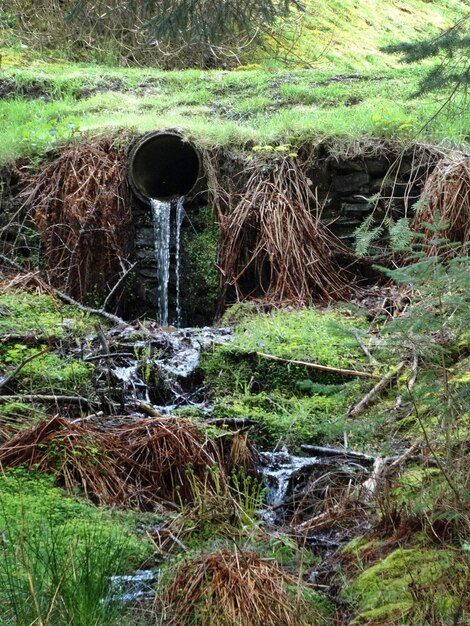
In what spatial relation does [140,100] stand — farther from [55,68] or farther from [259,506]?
[259,506]

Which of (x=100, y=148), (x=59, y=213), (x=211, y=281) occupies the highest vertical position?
(x=100, y=148)

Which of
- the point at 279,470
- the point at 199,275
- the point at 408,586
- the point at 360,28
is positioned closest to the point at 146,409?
the point at 279,470

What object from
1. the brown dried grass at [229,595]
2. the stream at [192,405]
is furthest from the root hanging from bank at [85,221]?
the brown dried grass at [229,595]

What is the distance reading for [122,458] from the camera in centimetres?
407

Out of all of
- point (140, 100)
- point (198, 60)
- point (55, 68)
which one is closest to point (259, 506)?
point (140, 100)

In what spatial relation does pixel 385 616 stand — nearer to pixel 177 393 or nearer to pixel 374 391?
pixel 374 391

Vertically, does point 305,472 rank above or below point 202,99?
below

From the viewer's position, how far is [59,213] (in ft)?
26.8

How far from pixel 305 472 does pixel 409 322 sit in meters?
1.79

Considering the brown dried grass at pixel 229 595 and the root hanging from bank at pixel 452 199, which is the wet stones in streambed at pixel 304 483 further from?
the root hanging from bank at pixel 452 199

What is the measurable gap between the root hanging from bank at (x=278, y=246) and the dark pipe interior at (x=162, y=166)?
81 cm

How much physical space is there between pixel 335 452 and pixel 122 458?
1.24 meters

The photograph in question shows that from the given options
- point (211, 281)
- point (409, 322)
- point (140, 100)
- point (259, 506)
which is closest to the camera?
point (409, 322)

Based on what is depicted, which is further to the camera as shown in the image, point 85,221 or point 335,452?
point 85,221
